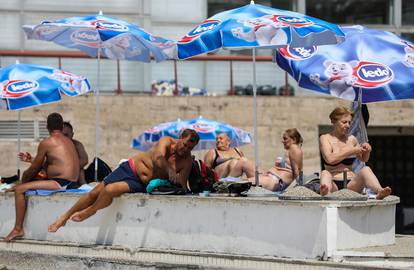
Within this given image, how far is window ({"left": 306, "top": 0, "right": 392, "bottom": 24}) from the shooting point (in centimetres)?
2323

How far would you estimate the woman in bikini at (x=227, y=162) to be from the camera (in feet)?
50.9

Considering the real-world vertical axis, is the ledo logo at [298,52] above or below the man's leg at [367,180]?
above

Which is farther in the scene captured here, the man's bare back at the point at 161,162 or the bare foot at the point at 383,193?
the man's bare back at the point at 161,162

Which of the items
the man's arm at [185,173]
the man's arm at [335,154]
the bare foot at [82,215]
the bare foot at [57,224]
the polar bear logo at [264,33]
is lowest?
the bare foot at [57,224]

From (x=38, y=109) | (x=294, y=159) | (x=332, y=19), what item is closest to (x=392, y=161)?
(x=332, y=19)

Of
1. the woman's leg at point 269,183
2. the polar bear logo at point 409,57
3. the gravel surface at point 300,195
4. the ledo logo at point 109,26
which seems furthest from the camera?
the woman's leg at point 269,183

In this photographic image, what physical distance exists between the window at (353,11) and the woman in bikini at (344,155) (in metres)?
11.1

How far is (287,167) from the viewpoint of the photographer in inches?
575

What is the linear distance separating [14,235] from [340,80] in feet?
14.4

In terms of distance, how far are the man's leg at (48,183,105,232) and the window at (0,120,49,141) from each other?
8.07 meters

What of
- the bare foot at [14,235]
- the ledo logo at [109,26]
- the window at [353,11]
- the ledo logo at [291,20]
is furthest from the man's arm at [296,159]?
the window at [353,11]

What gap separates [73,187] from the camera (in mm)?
12797

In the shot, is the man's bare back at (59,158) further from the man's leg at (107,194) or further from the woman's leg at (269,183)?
the woman's leg at (269,183)

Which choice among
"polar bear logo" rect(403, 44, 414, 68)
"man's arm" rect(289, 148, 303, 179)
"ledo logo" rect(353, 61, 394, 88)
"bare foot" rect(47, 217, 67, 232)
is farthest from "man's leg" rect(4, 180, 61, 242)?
"polar bear logo" rect(403, 44, 414, 68)
